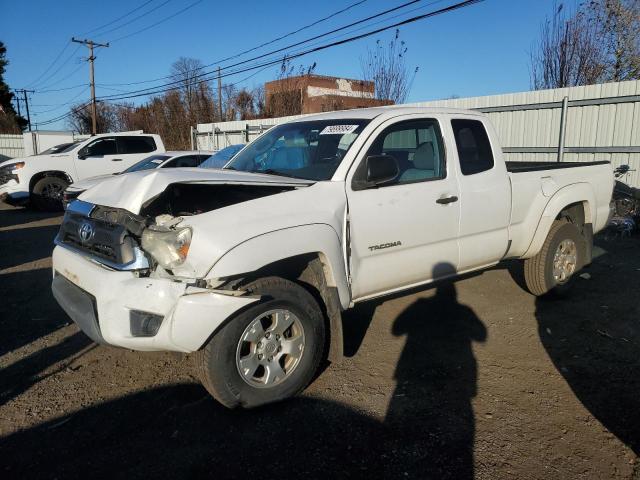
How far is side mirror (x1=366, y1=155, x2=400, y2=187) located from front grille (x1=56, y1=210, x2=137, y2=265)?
5.58 feet

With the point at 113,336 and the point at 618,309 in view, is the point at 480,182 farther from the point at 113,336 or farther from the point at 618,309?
the point at 113,336

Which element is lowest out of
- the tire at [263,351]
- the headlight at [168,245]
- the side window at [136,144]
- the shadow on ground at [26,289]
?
the shadow on ground at [26,289]

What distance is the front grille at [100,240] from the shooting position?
120 inches

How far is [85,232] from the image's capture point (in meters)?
3.43

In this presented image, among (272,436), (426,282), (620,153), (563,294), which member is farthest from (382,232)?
(620,153)

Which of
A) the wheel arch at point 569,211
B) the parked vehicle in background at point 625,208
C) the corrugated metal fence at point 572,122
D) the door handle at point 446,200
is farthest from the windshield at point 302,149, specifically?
the corrugated metal fence at point 572,122

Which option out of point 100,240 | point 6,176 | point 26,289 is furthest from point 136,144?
point 100,240

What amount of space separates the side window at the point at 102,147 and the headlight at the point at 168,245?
485 inches

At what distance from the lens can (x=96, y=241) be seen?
10.8 feet

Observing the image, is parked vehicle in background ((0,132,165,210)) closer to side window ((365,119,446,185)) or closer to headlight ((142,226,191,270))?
side window ((365,119,446,185))

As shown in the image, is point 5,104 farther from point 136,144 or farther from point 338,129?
point 338,129

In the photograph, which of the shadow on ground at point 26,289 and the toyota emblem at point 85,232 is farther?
the shadow on ground at point 26,289

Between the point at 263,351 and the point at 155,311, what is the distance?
76 cm

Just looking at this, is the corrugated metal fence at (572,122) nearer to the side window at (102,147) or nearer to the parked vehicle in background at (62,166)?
the parked vehicle in background at (62,166)
